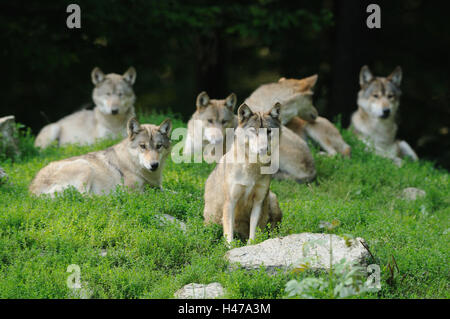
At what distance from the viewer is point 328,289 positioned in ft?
18.6

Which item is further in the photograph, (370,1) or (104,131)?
(370,1)

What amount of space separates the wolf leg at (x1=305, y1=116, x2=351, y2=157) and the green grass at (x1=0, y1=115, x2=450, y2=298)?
192 cm

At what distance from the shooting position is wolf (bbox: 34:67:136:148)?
12422 mm

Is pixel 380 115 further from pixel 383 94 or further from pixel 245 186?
pixel 245 186

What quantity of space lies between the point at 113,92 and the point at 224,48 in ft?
15.5

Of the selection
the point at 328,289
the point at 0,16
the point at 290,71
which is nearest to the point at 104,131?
the point at 0,16

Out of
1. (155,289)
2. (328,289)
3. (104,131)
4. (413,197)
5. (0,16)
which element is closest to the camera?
(328,289)

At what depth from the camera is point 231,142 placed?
10.4m

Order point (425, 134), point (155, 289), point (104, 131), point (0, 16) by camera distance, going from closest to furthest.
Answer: point (155, 289) < point (104, 131) < point (0, 16) < point (425, 134)

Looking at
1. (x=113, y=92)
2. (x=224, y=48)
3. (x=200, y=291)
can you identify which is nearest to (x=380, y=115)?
(x=224, y=48)

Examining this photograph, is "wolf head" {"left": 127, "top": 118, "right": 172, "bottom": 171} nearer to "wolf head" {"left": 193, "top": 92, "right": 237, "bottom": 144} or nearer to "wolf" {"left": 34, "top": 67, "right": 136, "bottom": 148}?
"wolf head" {"left": 193, "top": 92, "right": 237, "bottom": 144}
